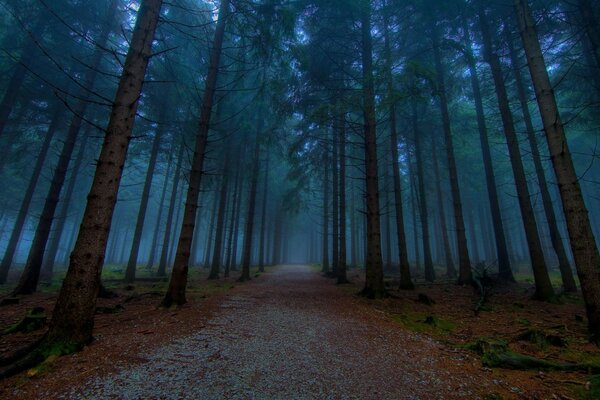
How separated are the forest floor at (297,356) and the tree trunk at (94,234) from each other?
1.24 feet

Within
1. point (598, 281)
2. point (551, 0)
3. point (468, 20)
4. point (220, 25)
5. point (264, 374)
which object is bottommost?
point (264, 374)

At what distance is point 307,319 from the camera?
530 centimetres

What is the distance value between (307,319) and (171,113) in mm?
12415

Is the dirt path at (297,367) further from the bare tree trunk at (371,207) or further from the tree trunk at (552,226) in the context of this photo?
the tree trunk at (552,226)

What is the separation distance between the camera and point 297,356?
3379 mm

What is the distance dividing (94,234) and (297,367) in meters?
3.26

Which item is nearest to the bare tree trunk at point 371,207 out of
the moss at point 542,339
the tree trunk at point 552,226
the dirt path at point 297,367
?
the dirt path at point 297,367

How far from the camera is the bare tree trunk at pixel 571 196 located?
4090mm

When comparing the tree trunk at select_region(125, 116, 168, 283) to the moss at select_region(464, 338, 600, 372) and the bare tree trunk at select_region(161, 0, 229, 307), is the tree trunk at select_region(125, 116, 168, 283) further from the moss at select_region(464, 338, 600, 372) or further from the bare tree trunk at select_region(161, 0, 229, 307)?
the moss at select_region(464, 338, 600, 372)

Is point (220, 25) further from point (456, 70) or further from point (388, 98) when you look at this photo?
point (456, 70)

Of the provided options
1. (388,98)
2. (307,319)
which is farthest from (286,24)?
(307,319)

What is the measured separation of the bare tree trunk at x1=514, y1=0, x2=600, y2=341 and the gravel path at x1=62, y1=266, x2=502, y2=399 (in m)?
2.63

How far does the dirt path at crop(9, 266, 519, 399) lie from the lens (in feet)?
8.13

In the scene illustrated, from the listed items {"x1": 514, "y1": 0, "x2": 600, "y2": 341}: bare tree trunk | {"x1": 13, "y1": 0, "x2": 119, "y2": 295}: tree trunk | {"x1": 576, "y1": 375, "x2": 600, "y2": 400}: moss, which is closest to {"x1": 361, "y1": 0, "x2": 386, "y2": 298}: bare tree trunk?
{"x1": 514, "y1": 0, "x2": 600, "y2": 341}: bare tree trunk
